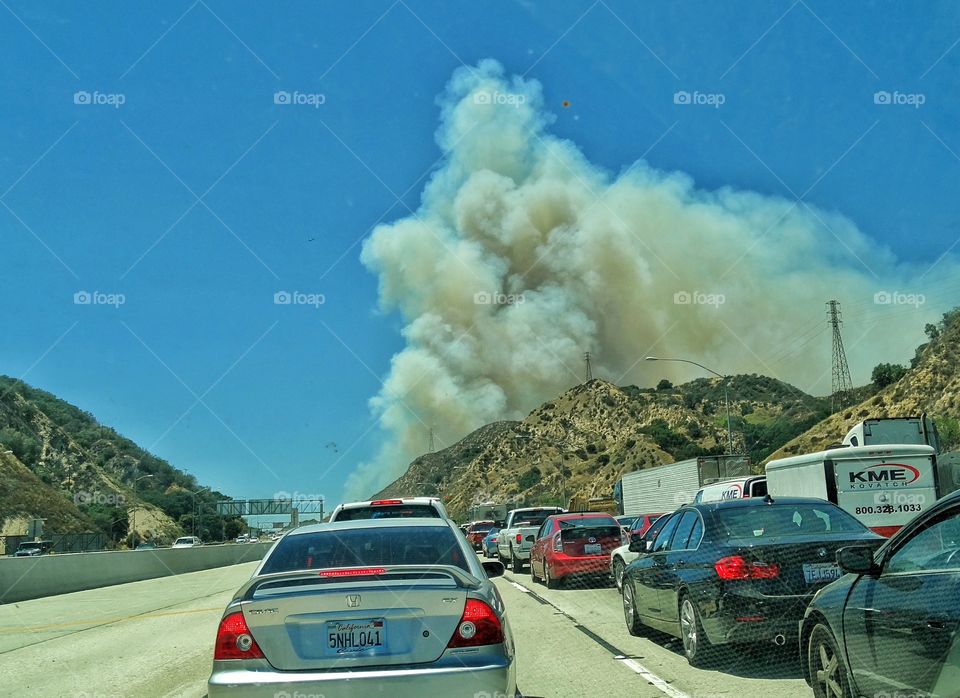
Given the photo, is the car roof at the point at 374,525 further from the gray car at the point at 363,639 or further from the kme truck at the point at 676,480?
the kme truck at the point at 676,480

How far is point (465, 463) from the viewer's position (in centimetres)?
14338

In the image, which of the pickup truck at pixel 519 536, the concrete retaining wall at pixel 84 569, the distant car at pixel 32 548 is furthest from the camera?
the distant car at pixel 32 548

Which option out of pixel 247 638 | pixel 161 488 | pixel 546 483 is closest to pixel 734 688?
pixel 247 638

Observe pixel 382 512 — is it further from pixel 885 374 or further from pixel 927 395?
pixel 885 374

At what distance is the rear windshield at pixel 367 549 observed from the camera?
6.46 m

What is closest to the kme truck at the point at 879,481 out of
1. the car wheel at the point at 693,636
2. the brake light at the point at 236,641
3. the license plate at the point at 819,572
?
the car wheel at the point at 693,636

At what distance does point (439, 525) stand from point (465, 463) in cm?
13726

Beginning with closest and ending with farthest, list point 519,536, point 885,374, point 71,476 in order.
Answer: point 519,536, point 885,374, point 71,476

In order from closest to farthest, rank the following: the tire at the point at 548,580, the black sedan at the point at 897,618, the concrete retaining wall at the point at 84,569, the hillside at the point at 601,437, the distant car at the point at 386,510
→ the black sedan at the point at 897,618
the distant car at the point at 386,510
the tire at the point at 548,580
the concrete retaining wall at the point at 84,569
the hillside at the point at 601,437

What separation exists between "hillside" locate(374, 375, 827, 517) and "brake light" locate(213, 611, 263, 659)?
300ft

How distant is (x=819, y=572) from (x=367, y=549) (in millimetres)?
4004

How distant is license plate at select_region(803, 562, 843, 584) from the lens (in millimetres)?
8258

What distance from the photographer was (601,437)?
117625mm

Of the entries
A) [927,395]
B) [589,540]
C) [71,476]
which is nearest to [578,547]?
[589,540]
